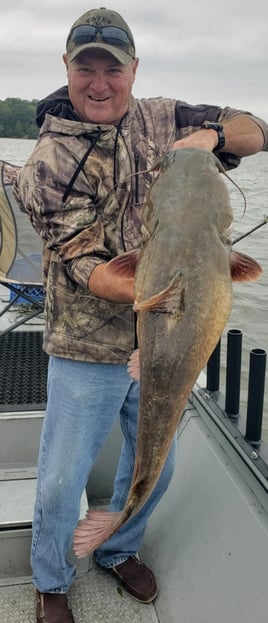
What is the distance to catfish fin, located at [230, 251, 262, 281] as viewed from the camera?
1468mm

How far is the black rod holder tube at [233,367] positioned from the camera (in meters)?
2.96

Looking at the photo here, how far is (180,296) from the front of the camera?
4.62 ft

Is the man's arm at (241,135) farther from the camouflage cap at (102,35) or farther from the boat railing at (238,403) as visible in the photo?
the boat railing at (238,403)

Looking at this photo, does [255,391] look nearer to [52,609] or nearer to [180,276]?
[52,609]

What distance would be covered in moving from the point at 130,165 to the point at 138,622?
2039 mm

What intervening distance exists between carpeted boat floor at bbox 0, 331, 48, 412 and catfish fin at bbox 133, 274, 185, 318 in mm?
2121

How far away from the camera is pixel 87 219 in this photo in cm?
204

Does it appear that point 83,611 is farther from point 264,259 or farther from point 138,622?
point 264,259

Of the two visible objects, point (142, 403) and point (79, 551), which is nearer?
point (142, 403)

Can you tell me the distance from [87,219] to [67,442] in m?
0.88

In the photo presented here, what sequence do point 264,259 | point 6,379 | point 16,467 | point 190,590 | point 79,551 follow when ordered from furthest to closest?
point 264,259 → point 6,379 → point 16,467 → point 190,590 → point 79,551

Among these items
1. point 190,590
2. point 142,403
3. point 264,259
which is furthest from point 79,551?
point 264,259

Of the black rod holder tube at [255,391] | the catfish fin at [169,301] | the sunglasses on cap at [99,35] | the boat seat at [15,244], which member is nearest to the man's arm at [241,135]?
the sunglasses on cap at [99,35]

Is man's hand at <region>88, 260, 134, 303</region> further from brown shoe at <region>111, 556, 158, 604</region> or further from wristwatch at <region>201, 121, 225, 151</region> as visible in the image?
brown shoe at <region>111, 556, 158, 604</region>
